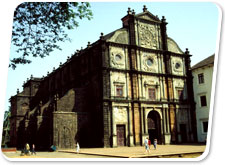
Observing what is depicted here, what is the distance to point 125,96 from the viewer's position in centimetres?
2831

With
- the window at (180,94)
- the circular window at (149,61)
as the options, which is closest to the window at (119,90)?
the circular window at (149,61)

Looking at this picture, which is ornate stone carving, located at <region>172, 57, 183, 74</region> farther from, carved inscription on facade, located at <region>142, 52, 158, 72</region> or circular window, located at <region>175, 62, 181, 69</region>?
carved inscription on facade, located at <region>142, 52, 158, 72</region>

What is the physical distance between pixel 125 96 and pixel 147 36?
7766 millimetres

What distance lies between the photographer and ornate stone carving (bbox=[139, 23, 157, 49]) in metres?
30.7

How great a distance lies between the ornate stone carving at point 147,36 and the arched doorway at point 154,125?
7.64 meters

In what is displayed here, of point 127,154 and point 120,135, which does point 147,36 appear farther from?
point 127,154

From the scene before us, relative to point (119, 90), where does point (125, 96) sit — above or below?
below

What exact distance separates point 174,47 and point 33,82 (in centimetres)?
2695

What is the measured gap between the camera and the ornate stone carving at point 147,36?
101 ft

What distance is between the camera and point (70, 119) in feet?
89.7

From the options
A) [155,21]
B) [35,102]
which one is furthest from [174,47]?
[35,102]

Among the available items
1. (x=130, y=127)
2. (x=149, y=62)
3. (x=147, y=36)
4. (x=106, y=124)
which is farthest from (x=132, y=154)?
(x=147, y=36)

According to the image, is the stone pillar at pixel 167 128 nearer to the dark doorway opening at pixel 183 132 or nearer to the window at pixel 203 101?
the dark doorway opening at pixel 183 132
